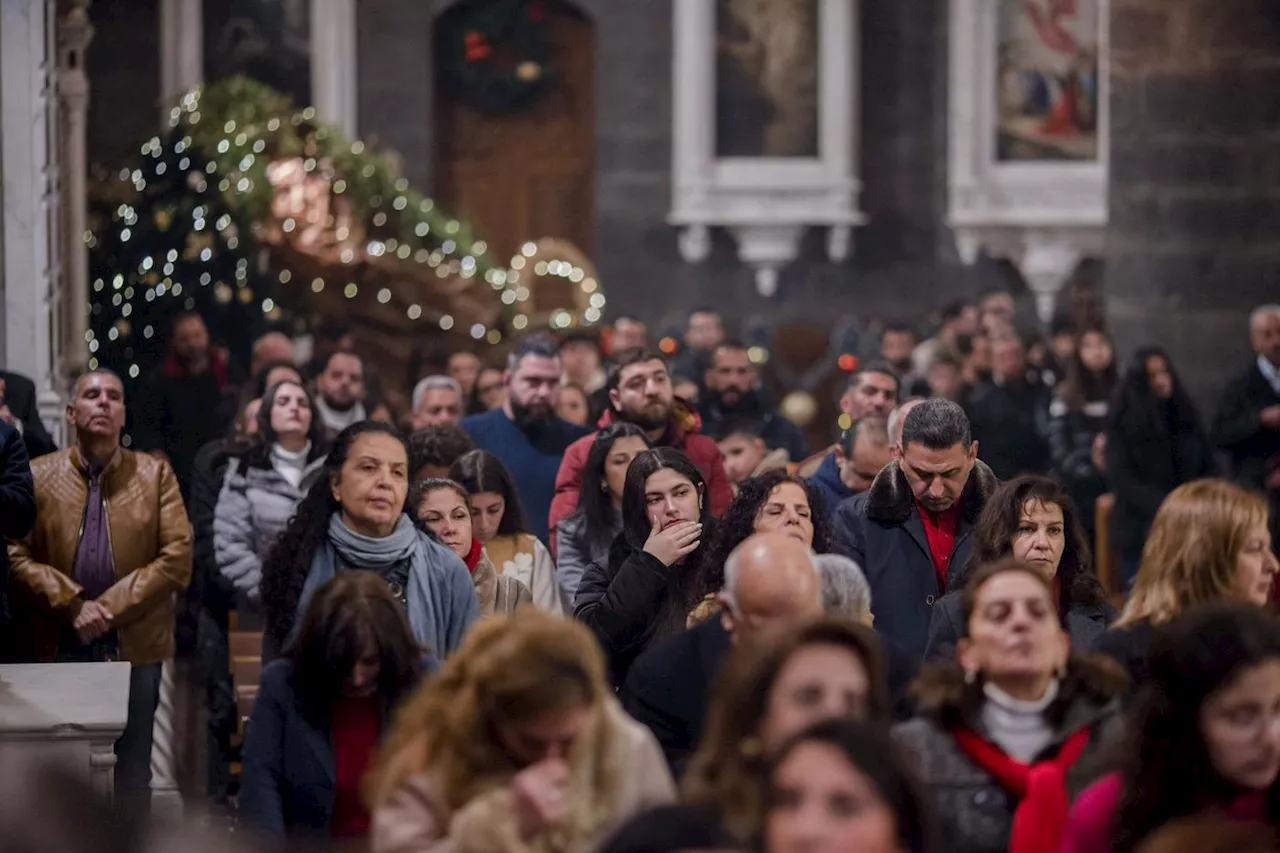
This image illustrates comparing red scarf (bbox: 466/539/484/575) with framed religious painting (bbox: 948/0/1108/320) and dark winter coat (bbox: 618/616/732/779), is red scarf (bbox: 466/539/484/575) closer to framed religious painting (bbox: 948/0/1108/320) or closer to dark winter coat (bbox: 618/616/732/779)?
dark winter coat (bbox: 618/616/732/779)

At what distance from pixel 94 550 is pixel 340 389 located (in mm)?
3254

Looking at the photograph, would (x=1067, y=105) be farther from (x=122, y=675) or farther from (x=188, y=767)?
(x=122, y=675)

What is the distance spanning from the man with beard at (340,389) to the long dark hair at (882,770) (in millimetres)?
7778

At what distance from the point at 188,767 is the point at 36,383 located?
6.54ft

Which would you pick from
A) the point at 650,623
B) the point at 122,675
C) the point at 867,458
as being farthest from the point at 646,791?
the point at 867,458

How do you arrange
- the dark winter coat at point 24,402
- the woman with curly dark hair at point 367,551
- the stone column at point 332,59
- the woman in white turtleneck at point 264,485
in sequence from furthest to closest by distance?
the stone column at point 332,59 → the dark winter coat at point 24,402 → the woman in white turtleneck at point 264,485 → the woman with curly dark hair at point 367,551

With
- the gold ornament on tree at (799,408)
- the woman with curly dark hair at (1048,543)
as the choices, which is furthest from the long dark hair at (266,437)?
the gold ornament on tree at (799,408)

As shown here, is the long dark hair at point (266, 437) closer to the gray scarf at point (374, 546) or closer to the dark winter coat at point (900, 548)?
the gray scarf at point (374, 546)

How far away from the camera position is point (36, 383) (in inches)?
444

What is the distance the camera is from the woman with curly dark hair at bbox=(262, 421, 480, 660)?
22.6ft

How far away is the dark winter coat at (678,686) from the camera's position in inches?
233

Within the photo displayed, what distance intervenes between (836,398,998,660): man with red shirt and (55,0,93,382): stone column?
5.36m

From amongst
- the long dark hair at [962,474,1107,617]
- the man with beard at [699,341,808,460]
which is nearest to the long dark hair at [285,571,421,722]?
the long dark hair at [962,474,1107,617]

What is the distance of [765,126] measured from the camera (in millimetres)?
20844
